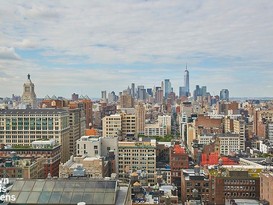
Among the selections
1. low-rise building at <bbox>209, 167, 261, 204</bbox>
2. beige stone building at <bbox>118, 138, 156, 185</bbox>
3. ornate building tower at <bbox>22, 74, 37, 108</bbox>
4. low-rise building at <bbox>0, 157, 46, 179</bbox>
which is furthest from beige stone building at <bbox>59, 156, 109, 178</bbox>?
ornate building tower at <bbox>22, 74, 37, 108</bbox>

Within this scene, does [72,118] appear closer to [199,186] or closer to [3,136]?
[3,136]

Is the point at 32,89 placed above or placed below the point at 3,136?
above

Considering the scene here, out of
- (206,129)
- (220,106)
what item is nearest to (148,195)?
(206,129)

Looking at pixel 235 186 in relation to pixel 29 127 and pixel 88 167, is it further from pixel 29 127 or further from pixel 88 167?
pixel 29 127

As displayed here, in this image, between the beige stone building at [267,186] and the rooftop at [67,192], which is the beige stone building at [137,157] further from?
the rooftop at [67,192]

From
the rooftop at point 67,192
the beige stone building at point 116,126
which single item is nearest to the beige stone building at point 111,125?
the beige stone building at point 116,126

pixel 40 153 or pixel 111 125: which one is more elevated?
pixel 111 125

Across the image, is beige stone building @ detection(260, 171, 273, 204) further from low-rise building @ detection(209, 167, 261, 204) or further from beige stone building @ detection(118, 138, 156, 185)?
beige stone building @ detection(118, 138, 156, 185)

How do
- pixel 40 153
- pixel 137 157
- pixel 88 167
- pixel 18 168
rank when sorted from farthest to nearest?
pixel 137 157 → pixel 40 153 → pixel 88 167 → pixel 18 168

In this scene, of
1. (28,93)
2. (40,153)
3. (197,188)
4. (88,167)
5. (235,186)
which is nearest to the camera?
(235,186)

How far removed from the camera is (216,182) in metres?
41.1

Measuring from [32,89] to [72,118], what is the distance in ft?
195

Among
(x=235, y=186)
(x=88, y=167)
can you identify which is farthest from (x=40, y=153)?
(x=235, y=186)

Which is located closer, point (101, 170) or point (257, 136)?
point (101, 170)
